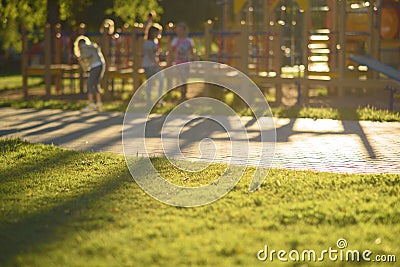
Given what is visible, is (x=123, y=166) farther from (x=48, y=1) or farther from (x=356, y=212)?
(x=48, y=1)

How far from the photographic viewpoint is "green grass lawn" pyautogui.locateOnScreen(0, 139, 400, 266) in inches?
199

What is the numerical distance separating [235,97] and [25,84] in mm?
5540

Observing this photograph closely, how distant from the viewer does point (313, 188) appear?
7.11 metres

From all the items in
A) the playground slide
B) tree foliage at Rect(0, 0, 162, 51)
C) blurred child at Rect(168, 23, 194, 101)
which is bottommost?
the playground slide

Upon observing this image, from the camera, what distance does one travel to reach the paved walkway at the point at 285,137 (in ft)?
28.9

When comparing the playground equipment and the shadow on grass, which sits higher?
the playground equipment

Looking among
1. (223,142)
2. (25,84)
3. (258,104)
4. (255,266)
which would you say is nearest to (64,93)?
(25,84)

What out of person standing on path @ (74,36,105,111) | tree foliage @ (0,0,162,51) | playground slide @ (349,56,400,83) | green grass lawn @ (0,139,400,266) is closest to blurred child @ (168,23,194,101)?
person standing on path @ (74,36,105,111)

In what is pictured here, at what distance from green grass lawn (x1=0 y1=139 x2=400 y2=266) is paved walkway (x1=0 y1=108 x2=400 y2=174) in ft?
3.36

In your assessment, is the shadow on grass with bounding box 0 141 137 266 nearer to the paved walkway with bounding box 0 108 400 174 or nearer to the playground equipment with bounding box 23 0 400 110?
the paved walkway with bounding box 0 108 400 174

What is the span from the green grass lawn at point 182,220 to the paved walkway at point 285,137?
1.03m

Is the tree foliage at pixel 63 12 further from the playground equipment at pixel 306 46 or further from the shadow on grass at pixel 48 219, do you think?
the shadow on grass at pixel 48 219

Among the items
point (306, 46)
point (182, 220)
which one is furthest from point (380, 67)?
point (182, 220)

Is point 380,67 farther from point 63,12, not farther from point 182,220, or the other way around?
point 63,12
